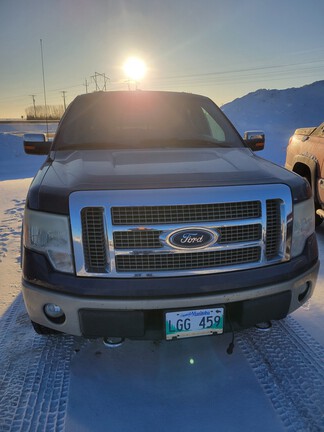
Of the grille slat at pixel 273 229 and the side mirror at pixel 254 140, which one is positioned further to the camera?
the side mirror at pixel 254 140

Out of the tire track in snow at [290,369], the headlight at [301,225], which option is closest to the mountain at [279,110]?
the tire track in snow at [290,369]

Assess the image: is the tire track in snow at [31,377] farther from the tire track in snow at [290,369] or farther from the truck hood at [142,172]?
the tire track in snow at [290,369]

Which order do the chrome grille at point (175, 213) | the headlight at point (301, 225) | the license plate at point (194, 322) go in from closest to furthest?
the chrome grille at point (175, 213) → the license plate at point (194, 322) → the headlight at point (301, 225)

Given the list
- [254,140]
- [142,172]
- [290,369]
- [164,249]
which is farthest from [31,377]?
[254,140]

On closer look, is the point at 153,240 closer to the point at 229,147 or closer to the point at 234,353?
the point at 234,353

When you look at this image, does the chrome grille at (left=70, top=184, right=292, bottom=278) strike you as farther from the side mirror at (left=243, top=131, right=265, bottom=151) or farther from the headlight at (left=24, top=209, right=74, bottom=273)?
the side mirror at (left=243, top=131, right=265, bottom=151)

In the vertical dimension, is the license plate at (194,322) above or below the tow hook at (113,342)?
above

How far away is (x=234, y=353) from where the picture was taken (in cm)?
241

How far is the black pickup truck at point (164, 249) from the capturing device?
1.80 m

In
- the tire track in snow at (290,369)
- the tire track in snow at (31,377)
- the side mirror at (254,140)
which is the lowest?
the tire track in snow at (290,369)

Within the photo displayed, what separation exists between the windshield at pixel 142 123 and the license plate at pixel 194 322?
1.51 meters

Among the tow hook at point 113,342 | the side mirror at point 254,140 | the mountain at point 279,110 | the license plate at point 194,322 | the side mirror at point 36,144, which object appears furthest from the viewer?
the mountain at point 279,110

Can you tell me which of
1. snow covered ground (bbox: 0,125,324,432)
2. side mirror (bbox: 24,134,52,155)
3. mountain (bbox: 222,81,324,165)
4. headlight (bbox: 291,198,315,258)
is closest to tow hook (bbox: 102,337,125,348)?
snow covered ground (bbox: 0,125,324,432)

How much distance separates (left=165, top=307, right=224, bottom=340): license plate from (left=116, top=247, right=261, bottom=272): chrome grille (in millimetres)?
247
